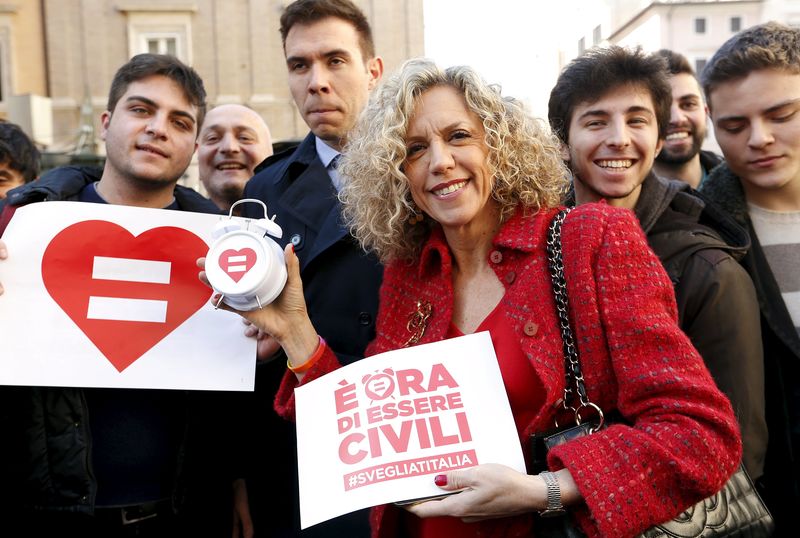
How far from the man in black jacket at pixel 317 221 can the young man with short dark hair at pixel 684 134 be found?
79.3 inches

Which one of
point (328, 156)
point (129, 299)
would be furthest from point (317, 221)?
point (129, 299)

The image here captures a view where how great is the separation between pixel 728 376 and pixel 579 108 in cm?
111

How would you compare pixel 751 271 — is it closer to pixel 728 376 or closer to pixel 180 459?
pixel 728 376

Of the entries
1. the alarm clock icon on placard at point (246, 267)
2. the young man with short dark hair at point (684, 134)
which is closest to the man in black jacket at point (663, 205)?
the alarm clock icon on placard at point (246, 267)

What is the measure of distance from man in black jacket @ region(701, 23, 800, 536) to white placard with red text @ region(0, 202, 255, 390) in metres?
1.77

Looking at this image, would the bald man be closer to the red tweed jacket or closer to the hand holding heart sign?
the hand holding heart sign

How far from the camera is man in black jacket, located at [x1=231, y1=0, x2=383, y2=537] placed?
104 inches

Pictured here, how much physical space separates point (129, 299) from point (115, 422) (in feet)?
1.44

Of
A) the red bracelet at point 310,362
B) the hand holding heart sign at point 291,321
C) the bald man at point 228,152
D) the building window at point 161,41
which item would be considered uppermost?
the building window at point 161,41

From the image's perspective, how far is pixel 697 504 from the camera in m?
1.72

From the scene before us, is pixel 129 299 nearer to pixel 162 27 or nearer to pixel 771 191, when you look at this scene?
pixel 771 191

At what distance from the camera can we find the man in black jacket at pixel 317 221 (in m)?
2.64

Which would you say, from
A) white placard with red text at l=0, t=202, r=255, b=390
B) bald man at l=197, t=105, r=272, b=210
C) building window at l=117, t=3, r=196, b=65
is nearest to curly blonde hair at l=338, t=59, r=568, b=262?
white placard with red text at l=0, t=202, r=255, b=390

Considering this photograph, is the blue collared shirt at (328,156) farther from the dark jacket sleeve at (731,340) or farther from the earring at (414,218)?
the dark jacket sleeve at (731,340)
